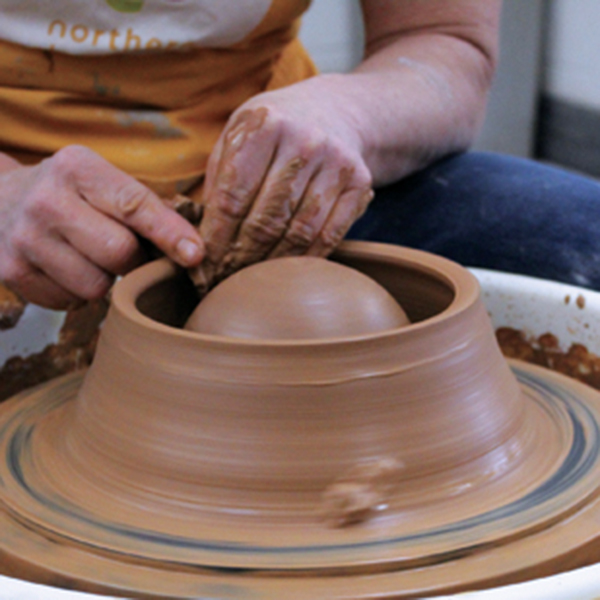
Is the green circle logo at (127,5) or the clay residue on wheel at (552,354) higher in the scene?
the green circle logo at (127,5)

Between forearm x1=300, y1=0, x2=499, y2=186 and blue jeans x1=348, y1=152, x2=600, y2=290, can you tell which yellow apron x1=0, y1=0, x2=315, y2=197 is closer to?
forearm x1=300, y1=0, x2=499, y2=186

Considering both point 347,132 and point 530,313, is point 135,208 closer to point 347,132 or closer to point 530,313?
point 347,132

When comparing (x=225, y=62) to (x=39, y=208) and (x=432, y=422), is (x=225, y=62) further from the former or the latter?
(x=432, y=422)

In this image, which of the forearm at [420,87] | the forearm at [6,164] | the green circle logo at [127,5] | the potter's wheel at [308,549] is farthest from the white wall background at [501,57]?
the potter's wheel at [308,549]

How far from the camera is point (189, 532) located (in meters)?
0.73

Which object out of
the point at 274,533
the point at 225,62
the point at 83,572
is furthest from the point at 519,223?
the point at 83,572

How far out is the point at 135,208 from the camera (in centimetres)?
96

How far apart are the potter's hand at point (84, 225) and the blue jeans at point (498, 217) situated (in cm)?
53

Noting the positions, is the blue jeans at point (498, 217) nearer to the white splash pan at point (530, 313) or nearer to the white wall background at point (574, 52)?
the white splash pan at point (530, 313)

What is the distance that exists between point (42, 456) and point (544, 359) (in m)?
0.71

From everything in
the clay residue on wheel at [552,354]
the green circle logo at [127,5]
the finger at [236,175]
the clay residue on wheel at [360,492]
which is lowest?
the clay residue on wheel at [552,354]

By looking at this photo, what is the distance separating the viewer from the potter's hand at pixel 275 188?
0.95 metres

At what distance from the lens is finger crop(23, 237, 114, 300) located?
1011 millimetres

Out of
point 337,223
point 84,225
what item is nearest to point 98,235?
point 84,225
